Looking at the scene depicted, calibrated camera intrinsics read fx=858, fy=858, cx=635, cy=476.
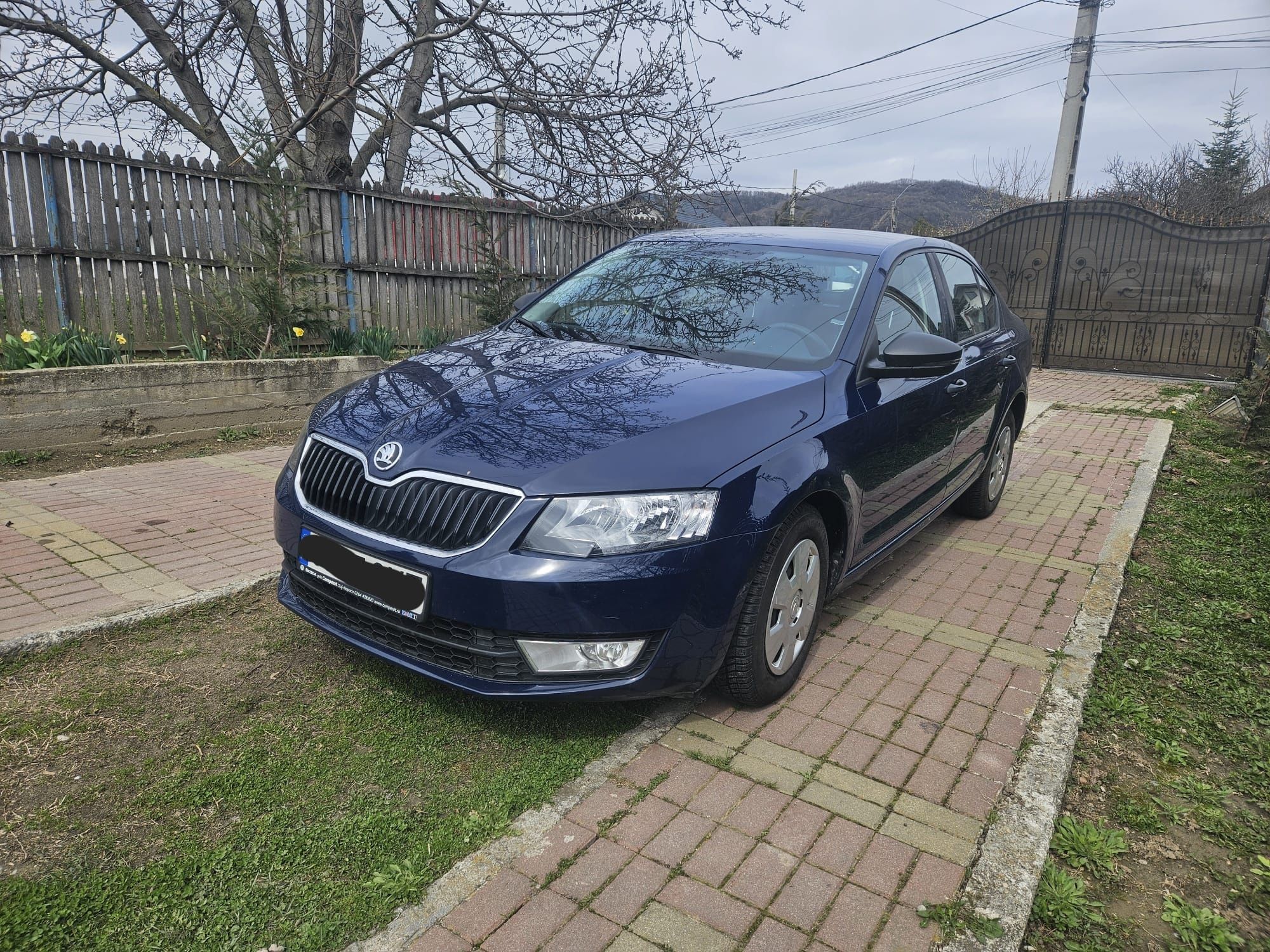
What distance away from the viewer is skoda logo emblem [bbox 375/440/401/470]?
279 cm

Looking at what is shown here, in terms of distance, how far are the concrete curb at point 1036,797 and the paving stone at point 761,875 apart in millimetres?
438

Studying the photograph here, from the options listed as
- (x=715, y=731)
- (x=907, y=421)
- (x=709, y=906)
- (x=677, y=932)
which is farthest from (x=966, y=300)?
(x=677, y=932)

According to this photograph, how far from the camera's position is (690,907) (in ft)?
7.30

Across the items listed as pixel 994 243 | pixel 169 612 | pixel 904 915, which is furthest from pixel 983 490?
pixel 994 243

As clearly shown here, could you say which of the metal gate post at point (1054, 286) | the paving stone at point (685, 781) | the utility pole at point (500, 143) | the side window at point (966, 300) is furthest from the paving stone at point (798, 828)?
the metal gate post at point (1054, 286)

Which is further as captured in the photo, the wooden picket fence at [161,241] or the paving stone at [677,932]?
the wooden picket fence at [161,241]

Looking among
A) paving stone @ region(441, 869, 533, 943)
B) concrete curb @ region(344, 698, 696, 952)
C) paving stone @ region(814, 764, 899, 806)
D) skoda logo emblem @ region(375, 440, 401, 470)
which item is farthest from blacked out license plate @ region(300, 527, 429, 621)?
paving stone @ region(814, 764, 899, 806)

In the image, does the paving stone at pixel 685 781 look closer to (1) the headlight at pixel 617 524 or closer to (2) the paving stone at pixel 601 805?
(2) the paving stone at pixel 601 805

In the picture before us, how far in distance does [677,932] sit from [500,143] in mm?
10160

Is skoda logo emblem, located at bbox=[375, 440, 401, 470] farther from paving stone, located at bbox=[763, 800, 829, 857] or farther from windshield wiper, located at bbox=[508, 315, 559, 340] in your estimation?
paving stone, located at bbox=[763, 800, 829, 857]

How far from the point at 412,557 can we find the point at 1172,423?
939 centimetres

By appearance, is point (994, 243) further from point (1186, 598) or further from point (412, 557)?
point (412, 557)

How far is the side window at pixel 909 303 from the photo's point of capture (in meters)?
3.82

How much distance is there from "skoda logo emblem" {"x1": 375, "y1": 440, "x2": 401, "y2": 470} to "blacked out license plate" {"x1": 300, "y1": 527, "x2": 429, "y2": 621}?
0.29 metres
